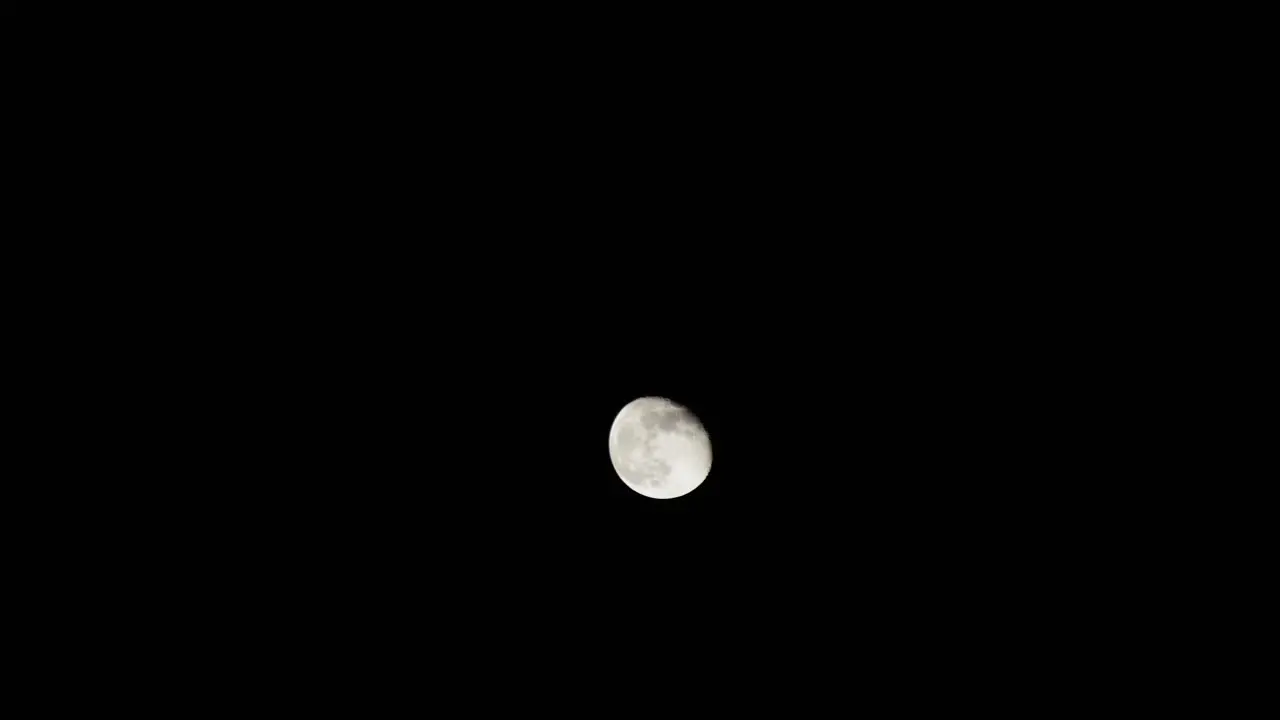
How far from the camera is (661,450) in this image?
3797 mm

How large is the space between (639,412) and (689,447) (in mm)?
349

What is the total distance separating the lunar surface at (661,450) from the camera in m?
3.79

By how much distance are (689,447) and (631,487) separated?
0.39m

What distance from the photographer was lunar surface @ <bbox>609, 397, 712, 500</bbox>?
3.79m

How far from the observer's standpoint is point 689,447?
3.87m

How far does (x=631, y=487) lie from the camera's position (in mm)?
3895

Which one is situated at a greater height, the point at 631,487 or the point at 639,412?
the point at 639,412

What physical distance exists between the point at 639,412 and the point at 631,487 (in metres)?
0.42

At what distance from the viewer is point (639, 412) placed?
3.99m
